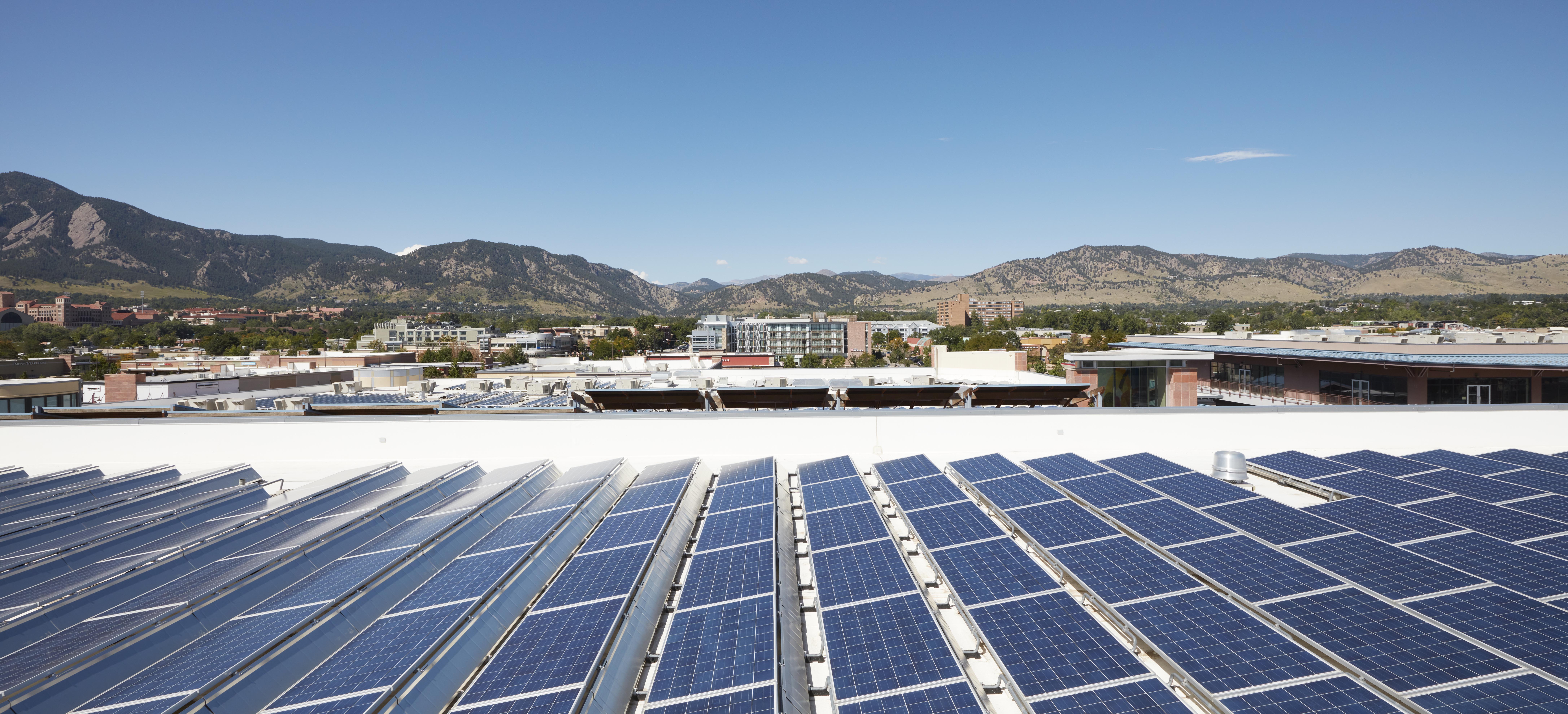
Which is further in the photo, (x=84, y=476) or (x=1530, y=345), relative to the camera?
(x=1530, y=345)

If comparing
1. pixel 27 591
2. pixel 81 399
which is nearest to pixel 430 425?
pixel 27 591

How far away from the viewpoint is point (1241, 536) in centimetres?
630

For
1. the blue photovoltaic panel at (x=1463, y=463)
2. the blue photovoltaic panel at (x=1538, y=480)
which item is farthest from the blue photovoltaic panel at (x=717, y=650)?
the blue photovoltaic panel at (x=1463, y=463)

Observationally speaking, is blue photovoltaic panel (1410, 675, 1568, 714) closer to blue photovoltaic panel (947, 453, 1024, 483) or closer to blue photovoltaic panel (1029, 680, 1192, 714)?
blue photovoltaic panel (1029, 680, 1192, 714)

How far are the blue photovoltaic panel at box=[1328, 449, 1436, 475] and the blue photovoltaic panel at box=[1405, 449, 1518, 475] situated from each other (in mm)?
193

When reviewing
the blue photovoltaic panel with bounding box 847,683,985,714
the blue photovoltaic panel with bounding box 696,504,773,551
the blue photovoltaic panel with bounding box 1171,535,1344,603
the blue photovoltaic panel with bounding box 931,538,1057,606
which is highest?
the blue photovoltaic panel with bounding box 1171,535,1344,603

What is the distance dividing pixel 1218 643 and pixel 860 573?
275 cm

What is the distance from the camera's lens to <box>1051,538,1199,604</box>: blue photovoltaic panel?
202 inches

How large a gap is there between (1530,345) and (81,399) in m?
50.7

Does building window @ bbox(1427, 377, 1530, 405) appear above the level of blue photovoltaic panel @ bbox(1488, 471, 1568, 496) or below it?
above

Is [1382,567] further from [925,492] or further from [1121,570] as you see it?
[925,492]

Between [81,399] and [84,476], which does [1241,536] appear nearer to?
[84,476]

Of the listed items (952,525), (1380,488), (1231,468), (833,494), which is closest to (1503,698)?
(952,525)

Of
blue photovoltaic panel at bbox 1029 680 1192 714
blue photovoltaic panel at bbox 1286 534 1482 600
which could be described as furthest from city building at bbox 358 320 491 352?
blue photovoltaic panel at bbox 1029 680 1192 714
